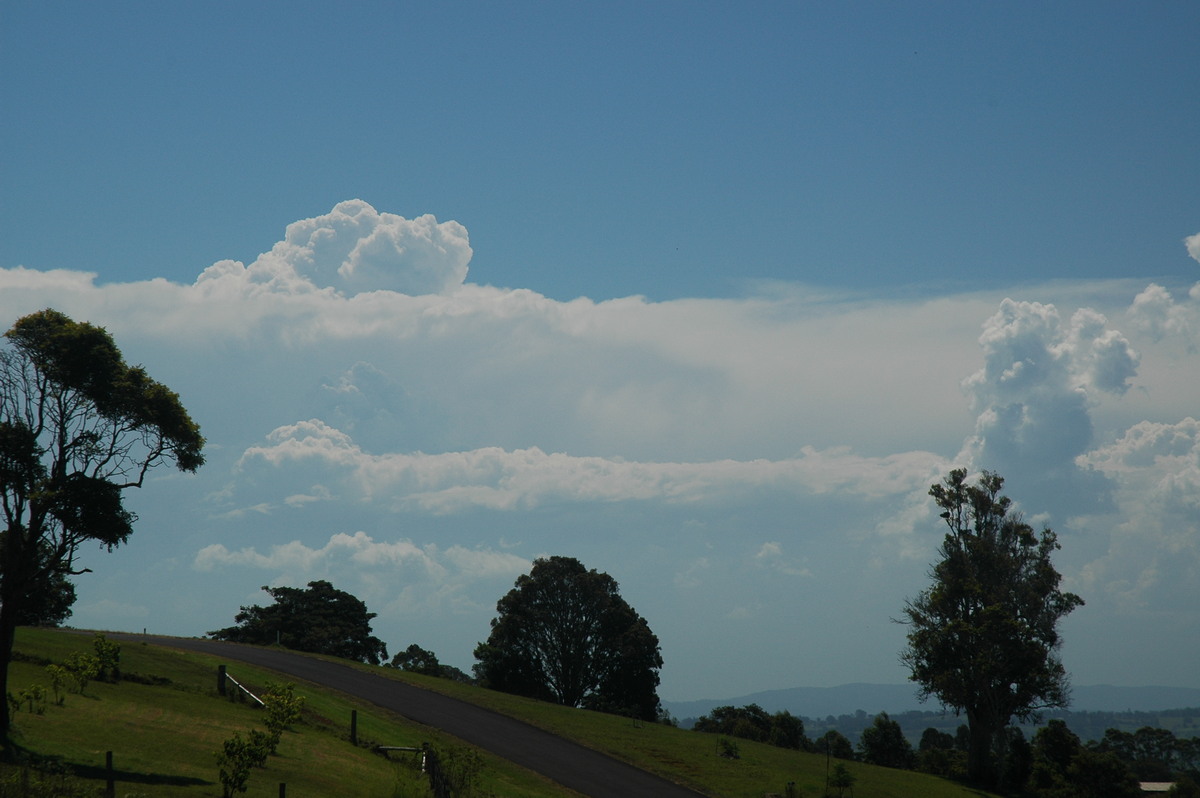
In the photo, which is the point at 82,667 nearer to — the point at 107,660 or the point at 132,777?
the point at 107,660

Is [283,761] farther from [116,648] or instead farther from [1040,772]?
[1040,772]

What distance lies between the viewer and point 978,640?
62.6 metres

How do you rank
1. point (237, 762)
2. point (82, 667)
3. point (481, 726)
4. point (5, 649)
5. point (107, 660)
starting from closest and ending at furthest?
point (237, 762)
point (5, 649)
point (82, 667)
point (107, 660)
point (481, 726)

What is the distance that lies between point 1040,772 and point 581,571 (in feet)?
136

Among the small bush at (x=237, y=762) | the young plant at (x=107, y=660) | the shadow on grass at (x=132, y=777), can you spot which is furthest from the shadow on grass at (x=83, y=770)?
the young plant at (x=107, y=660)

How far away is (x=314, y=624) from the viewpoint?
8994 cm

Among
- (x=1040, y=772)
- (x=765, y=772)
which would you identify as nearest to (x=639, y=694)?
(x=1040, y=772)

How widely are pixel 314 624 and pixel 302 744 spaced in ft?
186

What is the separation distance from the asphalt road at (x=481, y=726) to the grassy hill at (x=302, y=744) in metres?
1.45

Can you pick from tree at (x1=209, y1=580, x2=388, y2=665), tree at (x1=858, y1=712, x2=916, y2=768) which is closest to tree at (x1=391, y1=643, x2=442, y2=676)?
tree at (x1=209, y1=580, x2=388, y2=665)

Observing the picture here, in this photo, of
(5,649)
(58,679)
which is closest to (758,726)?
(58,679)

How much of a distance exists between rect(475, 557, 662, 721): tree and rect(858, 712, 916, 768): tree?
1893 cm

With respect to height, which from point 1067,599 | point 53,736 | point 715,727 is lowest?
point 715,727

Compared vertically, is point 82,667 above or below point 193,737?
above
